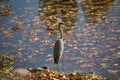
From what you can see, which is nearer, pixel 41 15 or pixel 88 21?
pixel 88 21

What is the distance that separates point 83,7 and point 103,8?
5.54ft

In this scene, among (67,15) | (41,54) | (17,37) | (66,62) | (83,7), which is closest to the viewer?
(66,62)

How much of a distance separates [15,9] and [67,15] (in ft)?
14.3

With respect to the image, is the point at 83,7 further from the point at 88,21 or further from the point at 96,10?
the point at 88,21

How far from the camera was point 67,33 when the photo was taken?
22438mm

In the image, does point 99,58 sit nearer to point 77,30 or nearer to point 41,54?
point 41,54

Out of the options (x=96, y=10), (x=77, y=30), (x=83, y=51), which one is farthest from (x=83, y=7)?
(x=83, y=51)

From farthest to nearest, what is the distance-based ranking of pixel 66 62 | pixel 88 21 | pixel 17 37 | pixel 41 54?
pixel 88 21 → pixel 17 37 → pixel 41 54 → pixel 66 62

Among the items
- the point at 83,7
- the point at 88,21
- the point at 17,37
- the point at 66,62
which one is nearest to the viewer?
the point at 66,62

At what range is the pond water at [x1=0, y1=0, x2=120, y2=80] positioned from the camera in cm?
1802

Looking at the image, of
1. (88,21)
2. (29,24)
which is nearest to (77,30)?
(88,21)

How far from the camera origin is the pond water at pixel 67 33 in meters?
18.0

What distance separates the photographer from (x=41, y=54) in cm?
1942

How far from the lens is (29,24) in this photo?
82.6 ft
